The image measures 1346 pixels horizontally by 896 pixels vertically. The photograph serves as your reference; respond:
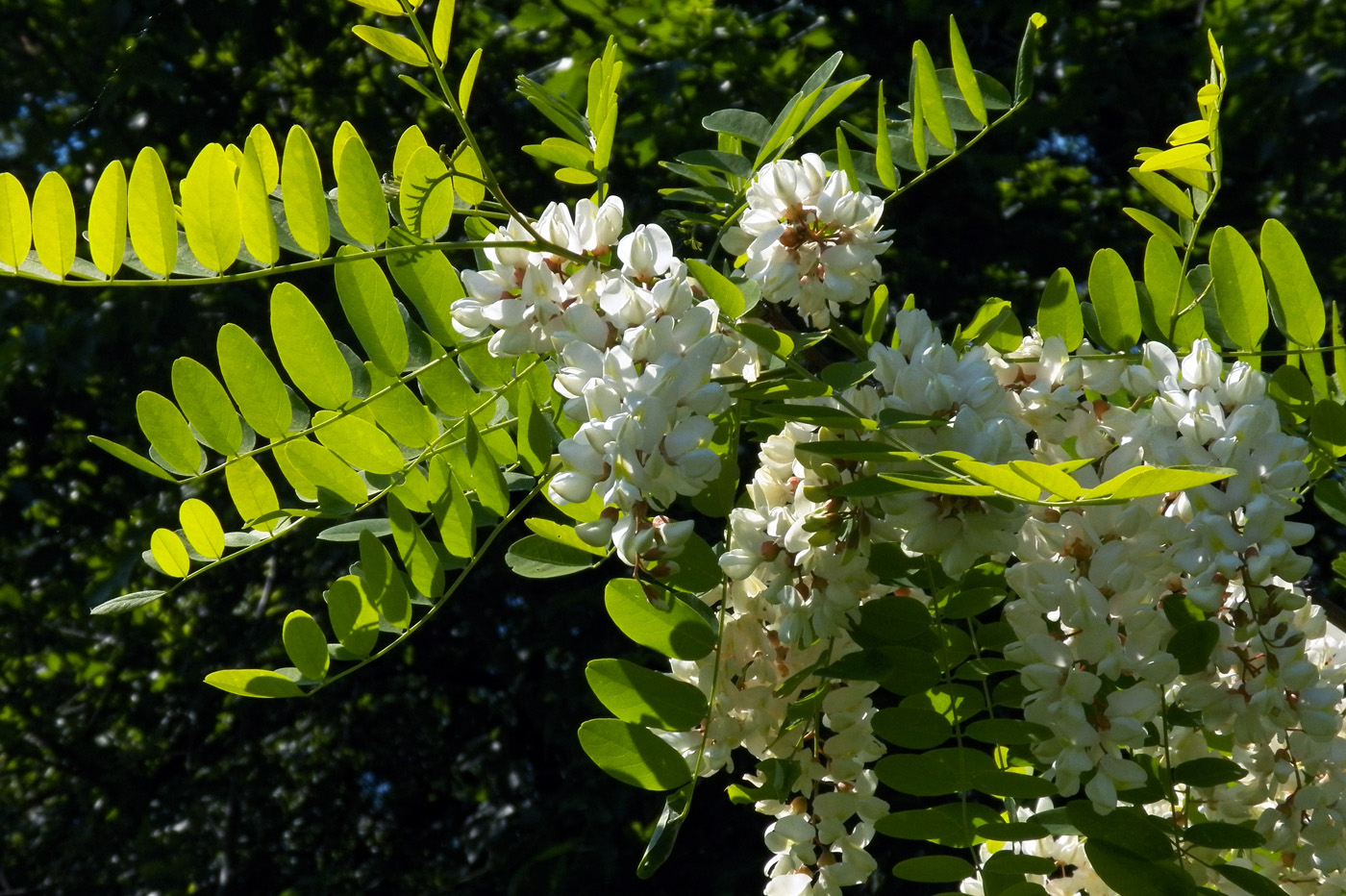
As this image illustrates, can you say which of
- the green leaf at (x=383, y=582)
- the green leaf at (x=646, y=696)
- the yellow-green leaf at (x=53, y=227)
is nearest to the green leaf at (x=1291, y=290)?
the green leaf at (x=646, y=696)

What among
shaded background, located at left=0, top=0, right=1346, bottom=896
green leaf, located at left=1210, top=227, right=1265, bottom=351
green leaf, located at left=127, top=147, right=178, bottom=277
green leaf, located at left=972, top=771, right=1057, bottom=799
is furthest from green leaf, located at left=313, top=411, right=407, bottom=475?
shaded background, located at left=0, top=0, right=1346, bottom=896

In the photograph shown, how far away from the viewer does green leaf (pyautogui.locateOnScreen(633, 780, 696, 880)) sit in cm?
57

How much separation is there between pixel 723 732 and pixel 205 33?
1.94 meters

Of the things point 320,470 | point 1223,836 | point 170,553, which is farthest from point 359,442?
point 1223,836

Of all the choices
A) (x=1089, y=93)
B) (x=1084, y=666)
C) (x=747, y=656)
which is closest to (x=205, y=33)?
(x=1089, y=93)

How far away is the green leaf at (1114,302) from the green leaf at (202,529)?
18.8 inches

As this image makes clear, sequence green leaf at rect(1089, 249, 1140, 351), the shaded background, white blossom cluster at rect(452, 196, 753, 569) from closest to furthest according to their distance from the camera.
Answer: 1. white blossom cluster at rect(452, 196, 753, 569)
2. green leaf at rect(1089, 249, 1140, 351)
3. the shaded background

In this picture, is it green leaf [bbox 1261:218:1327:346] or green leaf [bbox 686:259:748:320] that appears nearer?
green leaf [bbox 686:259:748:320]

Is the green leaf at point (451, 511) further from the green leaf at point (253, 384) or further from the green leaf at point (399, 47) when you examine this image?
the green leaf at point (399, 47)

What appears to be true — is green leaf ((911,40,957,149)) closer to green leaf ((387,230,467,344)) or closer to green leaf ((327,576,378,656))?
green leaf ((387,230,467,344))

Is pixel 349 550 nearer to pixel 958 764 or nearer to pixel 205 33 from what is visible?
pixel 205 33

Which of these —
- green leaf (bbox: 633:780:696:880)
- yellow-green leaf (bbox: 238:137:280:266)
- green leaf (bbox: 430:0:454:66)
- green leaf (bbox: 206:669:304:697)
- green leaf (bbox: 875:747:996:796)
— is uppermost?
green leaf (bbox: 430:0:454:66)

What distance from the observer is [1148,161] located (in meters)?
0.60

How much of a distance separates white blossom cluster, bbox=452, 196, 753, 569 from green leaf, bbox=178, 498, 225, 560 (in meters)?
0.22
